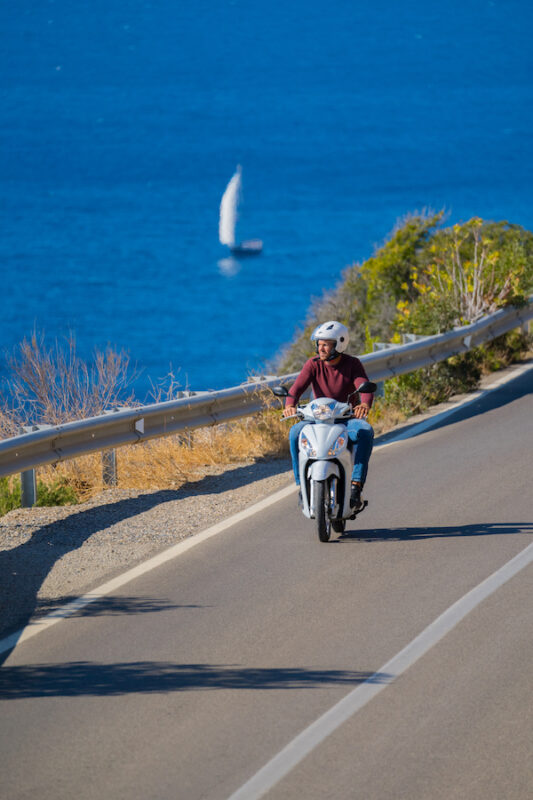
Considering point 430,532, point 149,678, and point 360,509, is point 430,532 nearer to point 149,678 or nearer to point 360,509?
point 360,509

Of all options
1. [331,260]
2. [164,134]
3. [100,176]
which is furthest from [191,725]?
[164,134]

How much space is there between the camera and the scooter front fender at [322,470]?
28.3 feet

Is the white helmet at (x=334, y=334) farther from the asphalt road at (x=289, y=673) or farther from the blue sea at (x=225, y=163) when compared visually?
A: the blue sea at (x=225, y=163)

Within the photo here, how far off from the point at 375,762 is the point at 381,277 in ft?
74.1

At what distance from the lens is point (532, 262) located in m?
18.4

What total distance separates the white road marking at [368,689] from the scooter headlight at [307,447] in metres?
1.62

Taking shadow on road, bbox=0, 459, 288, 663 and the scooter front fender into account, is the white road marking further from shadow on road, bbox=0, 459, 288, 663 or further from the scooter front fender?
shadow on road, bbox=0, 459, 288, 663

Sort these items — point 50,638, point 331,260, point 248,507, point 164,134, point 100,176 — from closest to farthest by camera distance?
point 50,638 → point 248,507 → point 331,260 → point 100,176 → point 164,134

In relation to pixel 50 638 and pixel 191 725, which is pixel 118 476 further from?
pixel 191 725

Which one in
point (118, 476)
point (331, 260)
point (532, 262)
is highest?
point (331, 260)

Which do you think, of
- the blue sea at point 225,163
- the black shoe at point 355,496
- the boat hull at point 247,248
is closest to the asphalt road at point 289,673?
the black shoe at point 355,496

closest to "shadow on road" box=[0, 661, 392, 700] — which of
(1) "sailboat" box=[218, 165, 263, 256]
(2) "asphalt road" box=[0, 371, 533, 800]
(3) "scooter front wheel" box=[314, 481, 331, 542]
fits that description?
(2) "asphalt road" box=[0, 371, 533, 800]

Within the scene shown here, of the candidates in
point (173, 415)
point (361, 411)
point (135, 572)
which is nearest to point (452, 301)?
point (173, 415)

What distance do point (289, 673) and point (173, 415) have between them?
5.29 meters
